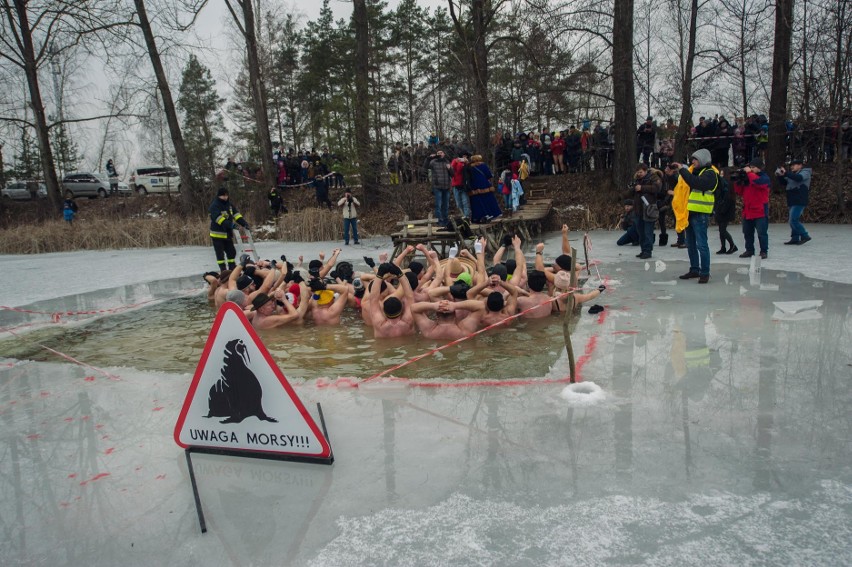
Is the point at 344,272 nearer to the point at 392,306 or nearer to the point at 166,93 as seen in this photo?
the point at 392,306

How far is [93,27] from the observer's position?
22422 mm

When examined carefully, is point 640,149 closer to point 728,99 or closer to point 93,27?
point 728,99

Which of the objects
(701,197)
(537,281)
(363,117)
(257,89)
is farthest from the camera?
(257,89)

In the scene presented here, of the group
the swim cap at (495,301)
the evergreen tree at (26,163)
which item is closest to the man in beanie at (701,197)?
the swim cap at (495,301)

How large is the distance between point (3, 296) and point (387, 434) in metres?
9.97

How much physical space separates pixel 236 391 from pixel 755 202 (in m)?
9.50

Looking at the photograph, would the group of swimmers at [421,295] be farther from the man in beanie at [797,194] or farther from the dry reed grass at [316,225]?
the dry reed grass at [316,225]

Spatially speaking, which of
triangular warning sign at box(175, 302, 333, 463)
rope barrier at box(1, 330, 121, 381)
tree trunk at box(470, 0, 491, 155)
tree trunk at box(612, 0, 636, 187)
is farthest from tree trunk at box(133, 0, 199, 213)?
triangular warning sign at box(175, 302, 333, 463)

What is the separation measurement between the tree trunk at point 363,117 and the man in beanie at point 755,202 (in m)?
12.0

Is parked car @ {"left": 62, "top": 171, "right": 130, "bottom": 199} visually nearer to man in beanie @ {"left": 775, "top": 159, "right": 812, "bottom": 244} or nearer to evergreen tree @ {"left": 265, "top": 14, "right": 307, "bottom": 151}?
evergreen tree @ {"left": 265, "top": 14, "right": 307, "bottom": 151}

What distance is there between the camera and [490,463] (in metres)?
3.41


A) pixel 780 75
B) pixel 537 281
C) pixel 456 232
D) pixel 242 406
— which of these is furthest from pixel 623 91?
pixel 242 406

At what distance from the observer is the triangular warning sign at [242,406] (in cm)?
343

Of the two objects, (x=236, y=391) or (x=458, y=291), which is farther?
(x=458, y=291)
